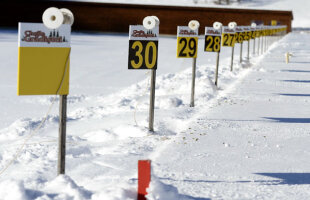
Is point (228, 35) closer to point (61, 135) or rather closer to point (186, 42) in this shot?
point (186, 42)

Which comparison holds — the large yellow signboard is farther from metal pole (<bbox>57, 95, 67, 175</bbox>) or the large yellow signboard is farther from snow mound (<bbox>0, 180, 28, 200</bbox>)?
snow mound (<bbox>0, 180, 28, 200</bbox>)

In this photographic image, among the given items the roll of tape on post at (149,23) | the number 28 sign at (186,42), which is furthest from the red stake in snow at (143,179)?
the number 28 sign at (186,42)

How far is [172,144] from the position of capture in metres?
5.85

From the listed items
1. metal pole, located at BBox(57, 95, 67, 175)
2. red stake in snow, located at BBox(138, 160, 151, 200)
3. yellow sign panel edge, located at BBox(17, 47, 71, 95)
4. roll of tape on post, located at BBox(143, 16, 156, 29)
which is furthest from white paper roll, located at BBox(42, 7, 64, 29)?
roll of tape on post, located at BBox(143, 16, 156, 29)

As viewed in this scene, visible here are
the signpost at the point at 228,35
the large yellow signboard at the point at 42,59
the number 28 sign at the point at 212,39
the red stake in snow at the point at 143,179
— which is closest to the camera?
the red stake in snow at the point at 143,179

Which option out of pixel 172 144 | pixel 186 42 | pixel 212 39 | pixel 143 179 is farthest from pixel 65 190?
pixel 212 39

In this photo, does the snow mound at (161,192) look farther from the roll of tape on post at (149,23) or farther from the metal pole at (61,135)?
the roll of tape on post at (149,23)

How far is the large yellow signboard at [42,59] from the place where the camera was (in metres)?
4.14

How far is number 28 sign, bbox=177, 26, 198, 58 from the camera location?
8.35m

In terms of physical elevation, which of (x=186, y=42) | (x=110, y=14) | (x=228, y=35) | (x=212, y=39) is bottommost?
(x=186, y=42)

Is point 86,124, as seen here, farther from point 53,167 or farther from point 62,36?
point 62,36

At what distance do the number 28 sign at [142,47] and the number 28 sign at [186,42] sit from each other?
1882 mm

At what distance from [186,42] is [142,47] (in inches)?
85.4

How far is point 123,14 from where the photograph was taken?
4756 centimetres
